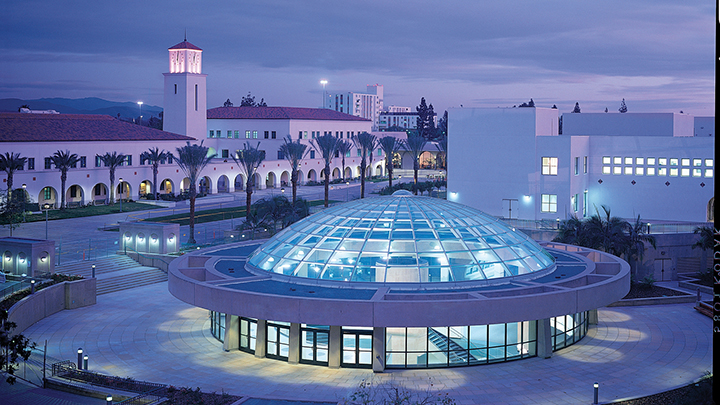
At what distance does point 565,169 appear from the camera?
57.1 m

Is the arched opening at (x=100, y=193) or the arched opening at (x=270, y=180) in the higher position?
the arched opening at (x=270, y=180)

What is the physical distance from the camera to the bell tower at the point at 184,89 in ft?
314

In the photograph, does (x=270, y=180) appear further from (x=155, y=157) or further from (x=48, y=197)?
(x=48, y=197)

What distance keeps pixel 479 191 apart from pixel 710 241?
1876cm

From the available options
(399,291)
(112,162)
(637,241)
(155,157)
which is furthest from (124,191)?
(399,291)

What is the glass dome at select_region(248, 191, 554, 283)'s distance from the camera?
98.3 ft

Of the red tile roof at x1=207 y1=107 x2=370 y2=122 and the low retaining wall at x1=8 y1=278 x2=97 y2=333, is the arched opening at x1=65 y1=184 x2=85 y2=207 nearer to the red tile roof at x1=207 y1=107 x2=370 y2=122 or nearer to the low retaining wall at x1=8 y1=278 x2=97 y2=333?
the red tile roof at x1=207 y1=107 x2=370 y2=122

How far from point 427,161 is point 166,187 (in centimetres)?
6288

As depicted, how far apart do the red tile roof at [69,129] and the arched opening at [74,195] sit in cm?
516

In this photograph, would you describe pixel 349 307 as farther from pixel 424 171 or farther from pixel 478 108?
pixel 424 171

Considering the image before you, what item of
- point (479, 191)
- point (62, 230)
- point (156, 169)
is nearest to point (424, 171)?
point (156, 169)

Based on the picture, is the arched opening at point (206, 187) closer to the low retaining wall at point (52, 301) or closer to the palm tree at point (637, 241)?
the low retaining wall at point (52, 301)

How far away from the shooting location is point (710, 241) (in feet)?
154

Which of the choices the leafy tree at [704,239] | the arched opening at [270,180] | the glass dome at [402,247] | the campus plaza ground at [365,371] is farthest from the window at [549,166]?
the arched opening at [270,180]
